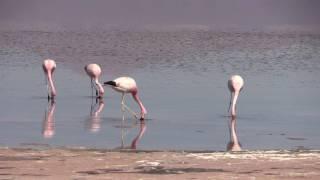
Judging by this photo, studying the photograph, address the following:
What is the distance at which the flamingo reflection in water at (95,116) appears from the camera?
1470cm

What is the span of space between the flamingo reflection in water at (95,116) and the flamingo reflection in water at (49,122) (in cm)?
59

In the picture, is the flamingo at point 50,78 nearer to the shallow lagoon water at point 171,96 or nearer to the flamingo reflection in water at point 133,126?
the shallow lagoon water at point 171,96

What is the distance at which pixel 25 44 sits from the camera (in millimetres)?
36344

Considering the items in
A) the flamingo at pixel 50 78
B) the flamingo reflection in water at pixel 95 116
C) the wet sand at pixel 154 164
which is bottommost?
the wet sand at pixel 154 164

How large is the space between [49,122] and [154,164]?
4393 millimetres

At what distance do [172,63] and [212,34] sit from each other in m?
18.2

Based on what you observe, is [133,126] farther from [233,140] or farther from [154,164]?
[154,164]

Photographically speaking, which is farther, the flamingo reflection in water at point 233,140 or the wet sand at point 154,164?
the flamingo reflection in water at point 233,140

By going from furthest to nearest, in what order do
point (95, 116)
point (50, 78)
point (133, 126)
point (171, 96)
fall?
point (50, 78) → point (171, 96) → point (95, 116) → point (133, 126)

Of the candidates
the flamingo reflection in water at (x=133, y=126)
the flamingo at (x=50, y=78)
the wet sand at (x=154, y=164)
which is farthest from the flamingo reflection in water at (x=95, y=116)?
the wet sand at (x=154, y=164)

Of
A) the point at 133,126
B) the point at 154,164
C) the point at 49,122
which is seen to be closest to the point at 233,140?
the point at 133,126

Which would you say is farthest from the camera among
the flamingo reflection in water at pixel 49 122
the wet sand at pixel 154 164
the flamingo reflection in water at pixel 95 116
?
the flamingo reflection in water at pixel 95 116

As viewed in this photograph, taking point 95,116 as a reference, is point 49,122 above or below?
below

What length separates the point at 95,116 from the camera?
16.0 m
